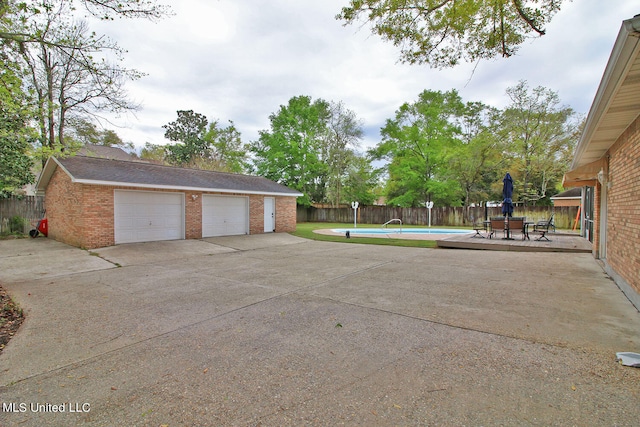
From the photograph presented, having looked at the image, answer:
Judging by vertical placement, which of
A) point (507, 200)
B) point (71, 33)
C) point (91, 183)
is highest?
point (71, 33)

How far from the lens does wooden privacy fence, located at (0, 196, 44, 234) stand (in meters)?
12.9

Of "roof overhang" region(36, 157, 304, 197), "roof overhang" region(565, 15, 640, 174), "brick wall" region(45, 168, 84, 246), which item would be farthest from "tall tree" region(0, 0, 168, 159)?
"roof overhang" region(565, 15, 640, 174)

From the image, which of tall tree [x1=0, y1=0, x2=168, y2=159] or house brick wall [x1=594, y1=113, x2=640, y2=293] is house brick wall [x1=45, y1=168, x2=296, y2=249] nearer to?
tall tree [x1=0, y1=0, x2=168, y2=159]

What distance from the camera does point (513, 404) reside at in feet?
7.09

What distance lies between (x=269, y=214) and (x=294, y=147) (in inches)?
455

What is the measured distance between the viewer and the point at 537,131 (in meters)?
23.3

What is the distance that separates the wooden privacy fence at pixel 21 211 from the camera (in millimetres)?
12898

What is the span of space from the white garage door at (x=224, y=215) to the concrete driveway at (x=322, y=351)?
7224mm

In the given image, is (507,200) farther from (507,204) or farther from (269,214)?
(269,214)

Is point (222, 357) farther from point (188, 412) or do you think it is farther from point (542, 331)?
point (542, 331)

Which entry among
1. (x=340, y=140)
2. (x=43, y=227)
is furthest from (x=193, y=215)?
(x=340, y=140)

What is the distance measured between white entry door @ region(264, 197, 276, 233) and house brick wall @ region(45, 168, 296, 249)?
379 centimetres

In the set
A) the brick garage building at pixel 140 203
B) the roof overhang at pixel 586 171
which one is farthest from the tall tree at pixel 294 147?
the roof overhang at pixel 586 171

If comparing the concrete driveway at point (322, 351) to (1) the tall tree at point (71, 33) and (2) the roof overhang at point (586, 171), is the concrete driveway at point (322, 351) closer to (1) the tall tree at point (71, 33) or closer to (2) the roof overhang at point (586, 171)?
(2) the roof overhang at point (586, 171)
